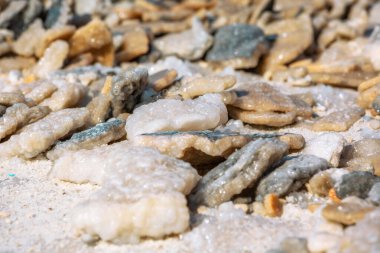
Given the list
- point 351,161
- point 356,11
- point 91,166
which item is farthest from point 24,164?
point 356,11

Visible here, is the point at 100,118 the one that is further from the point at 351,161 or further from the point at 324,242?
the point at 324,242

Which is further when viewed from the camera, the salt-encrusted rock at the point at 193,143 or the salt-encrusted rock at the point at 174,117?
the salt-encrusted rock at the point at 174,117

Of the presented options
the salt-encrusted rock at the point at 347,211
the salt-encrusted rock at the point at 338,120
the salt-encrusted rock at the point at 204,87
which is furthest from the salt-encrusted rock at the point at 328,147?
the salt-encrusted rock at the point at 204,87

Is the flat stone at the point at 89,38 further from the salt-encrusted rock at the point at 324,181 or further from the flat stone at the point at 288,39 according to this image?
the salt-encrusted rock at the point at 324,181

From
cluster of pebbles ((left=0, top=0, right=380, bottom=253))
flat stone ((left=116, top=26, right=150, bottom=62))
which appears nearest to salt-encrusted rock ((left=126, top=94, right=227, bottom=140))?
cluster of pebbles ((left=0, top=0, right=380, bottom=253))

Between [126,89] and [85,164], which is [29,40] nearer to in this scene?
[126,89]
